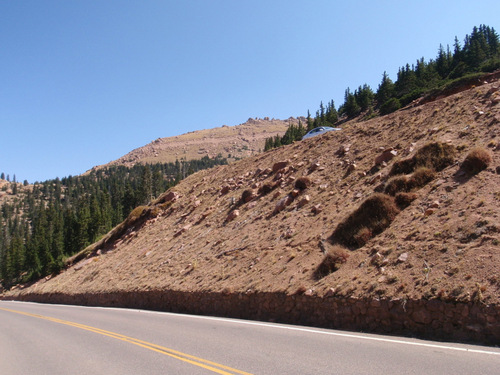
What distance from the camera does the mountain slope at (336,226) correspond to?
31.9 ft

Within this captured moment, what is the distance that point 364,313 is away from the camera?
9859 mm

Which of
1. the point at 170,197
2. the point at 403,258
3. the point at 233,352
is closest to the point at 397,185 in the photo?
the point at 403,258

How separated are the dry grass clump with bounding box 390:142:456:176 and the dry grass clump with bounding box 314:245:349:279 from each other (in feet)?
17.7

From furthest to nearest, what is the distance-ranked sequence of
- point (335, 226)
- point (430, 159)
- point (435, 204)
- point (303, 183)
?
point (303, 183)
point (335, 226)
point (430, 159)
point (435, 204)

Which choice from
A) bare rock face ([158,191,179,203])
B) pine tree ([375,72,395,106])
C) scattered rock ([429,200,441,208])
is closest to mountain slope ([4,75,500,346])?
scattered rock ([429,200,441,208])

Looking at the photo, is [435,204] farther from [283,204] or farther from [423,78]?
[423,78]

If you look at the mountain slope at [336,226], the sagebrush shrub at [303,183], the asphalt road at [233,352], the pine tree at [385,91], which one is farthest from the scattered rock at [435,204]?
the pine tree at [385,91]

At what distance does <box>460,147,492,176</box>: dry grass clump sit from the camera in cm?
1283

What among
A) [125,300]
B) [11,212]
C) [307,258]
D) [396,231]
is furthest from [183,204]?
[11,212]

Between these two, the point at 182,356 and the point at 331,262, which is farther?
the point at 331,262

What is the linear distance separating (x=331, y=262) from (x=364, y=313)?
2.94 m

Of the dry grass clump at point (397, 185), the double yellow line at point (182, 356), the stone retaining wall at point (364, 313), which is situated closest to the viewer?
the double yellow line at point (182, 356)

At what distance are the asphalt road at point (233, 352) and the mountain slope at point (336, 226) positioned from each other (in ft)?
4.92

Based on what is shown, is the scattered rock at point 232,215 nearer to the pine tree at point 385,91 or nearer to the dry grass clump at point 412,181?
the dry grass clump at point 412,181
